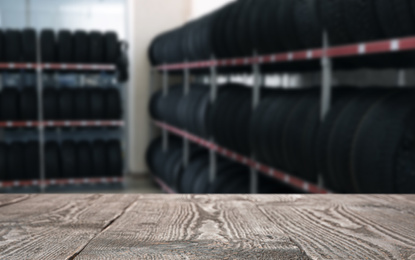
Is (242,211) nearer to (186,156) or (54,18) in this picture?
(186,156)

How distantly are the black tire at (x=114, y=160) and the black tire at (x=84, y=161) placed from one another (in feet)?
0.83

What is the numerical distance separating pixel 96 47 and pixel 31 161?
1729mm

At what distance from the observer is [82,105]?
6477 millimetres

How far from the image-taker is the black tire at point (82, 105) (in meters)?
6.46

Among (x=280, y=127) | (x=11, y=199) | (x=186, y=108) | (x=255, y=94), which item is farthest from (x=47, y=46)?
(x=11, y=199)

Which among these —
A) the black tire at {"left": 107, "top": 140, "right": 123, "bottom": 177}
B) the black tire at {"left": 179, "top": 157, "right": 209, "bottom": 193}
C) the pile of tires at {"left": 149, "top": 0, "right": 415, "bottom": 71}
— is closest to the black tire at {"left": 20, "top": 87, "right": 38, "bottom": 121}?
the black tire at {"left": 107, "top": 140, "right": 123, "bottom": 177}

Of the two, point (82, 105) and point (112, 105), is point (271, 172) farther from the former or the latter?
point (82, 105)

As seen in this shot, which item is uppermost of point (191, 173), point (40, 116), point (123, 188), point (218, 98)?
point (218, 98)

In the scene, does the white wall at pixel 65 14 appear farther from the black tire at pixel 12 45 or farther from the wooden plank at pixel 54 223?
the wooden plank at pixel 54 223

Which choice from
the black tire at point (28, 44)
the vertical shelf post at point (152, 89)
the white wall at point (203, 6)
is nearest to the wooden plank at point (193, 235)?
the white wall at point (203, 6)

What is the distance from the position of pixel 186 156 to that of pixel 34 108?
2329mm

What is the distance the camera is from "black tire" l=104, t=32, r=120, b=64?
6.55 m

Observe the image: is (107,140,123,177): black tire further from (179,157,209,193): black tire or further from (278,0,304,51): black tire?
(278,0,304,51): black tire

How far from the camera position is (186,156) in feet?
17.6
